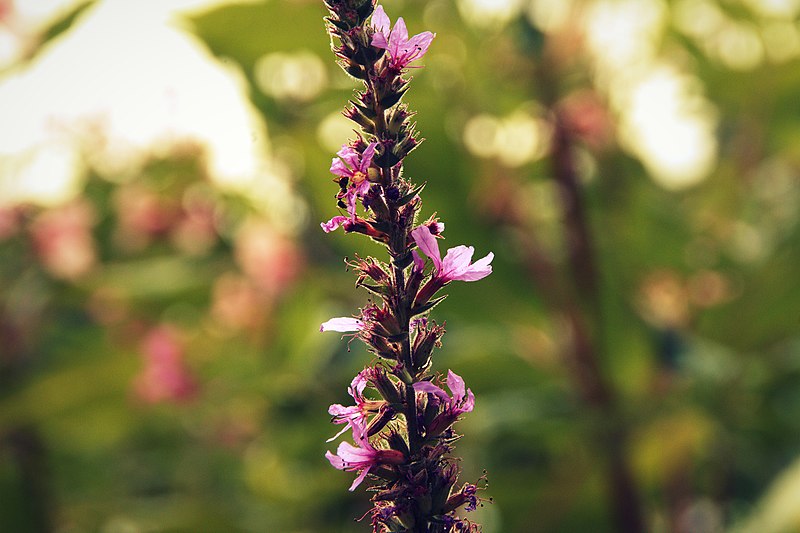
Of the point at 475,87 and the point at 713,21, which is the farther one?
the point at 713,21

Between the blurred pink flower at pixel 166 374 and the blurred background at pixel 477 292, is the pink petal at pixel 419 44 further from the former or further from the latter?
the blurred pink flower at pixel 166 374

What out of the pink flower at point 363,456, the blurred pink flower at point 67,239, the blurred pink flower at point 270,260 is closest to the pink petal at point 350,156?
the pink flower at point 363,456

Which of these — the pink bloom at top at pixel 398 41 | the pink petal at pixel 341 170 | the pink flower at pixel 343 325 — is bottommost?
the pink flower at pixel 343 325

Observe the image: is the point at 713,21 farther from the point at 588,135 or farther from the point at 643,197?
the point at 643,197

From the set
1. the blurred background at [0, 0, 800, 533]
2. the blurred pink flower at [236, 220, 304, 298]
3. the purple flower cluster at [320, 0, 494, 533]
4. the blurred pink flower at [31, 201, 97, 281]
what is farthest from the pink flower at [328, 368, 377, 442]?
the blurred pink flower at [236, 220, 304, 298]

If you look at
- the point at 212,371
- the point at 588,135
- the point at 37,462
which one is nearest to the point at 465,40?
the point at 588,135

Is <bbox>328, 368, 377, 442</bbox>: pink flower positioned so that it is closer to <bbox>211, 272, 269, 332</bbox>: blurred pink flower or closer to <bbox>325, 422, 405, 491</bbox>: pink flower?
<bbox>325, 422, 405, 491</bbox>: pink flower
